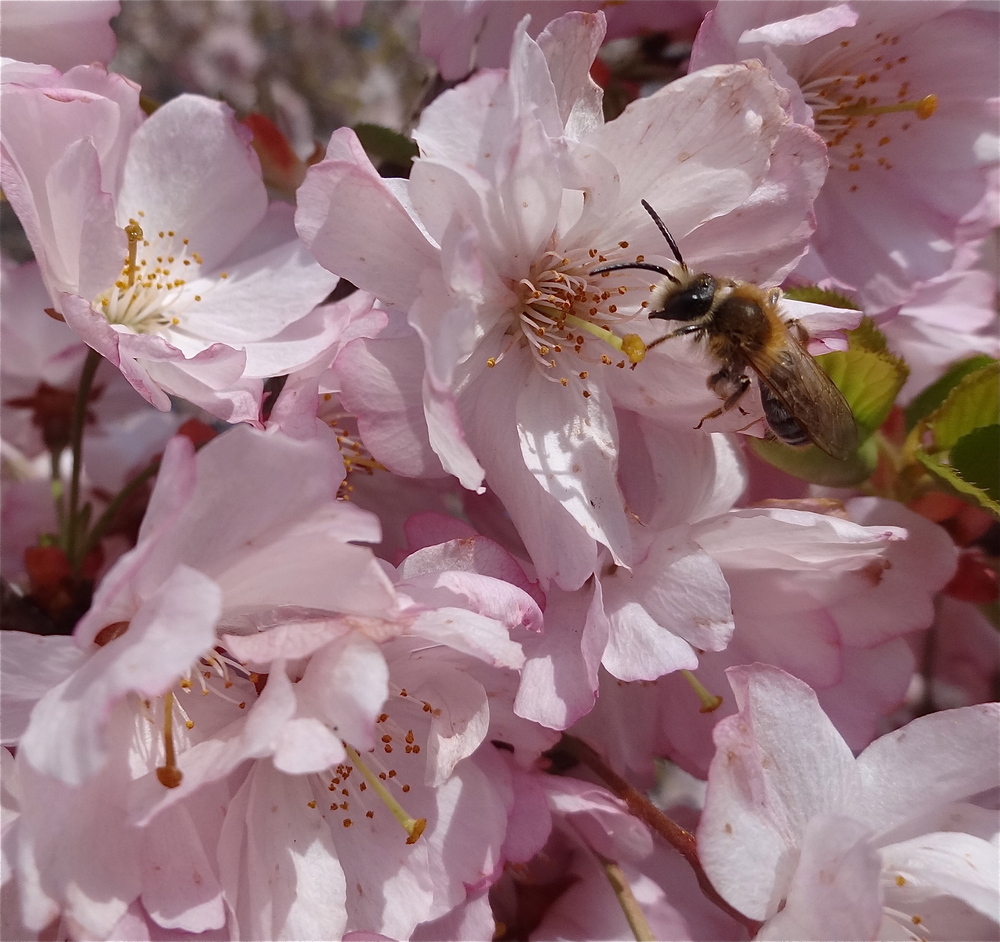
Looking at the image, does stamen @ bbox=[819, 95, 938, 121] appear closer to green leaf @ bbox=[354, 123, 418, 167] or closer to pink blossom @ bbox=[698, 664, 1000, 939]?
green leaf @ bbox=[354, 123, 418, 167]

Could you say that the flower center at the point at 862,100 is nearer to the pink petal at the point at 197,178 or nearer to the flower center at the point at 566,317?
the flower center at the point at 566,317

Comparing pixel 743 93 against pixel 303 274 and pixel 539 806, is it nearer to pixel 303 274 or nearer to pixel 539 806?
pixel 303 274

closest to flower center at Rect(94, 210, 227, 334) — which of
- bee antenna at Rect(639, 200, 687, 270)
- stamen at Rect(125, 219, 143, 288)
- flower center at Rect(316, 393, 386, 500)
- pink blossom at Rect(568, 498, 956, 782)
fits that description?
stamen at Rect(125, 219, 143, 288)

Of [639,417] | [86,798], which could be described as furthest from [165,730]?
[639,417]

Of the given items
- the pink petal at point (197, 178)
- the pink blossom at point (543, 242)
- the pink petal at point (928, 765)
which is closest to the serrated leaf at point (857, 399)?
the pink blossom at point (543, 242)

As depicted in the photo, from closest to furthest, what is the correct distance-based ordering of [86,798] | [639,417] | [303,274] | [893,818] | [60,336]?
1. [86,798]
2. [893,818]
3. [639,417]
4. [303,274]
5. [60,336]

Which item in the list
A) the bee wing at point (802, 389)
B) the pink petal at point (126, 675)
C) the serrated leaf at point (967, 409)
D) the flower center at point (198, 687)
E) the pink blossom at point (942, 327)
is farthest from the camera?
the pink blossom at point (942, 327)
